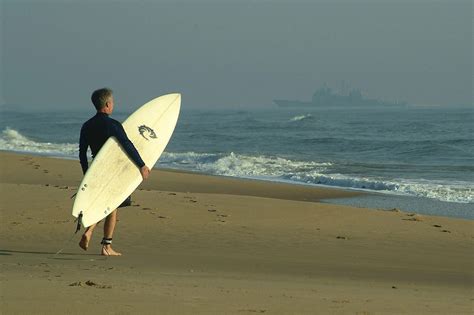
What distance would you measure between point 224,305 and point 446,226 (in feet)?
20.2

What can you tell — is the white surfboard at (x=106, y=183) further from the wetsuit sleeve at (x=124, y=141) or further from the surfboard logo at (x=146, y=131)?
the surfboard logo at (x=146, y=131)

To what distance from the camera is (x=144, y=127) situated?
8141 millimetres

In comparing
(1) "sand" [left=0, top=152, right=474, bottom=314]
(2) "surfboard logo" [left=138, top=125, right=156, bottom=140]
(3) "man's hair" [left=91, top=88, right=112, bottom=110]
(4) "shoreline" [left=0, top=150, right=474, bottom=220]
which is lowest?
(4) "shoreline" [left=0, top=150, right=474, bottom=220]

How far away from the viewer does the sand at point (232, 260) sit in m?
5.00

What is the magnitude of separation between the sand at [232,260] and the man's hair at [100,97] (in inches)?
51.7

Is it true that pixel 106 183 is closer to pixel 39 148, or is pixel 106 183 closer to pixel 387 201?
pixel 387 201

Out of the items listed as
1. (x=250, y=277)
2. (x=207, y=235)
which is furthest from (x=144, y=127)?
(x=250, y=277)

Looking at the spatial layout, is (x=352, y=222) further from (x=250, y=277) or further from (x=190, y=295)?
(x=190, y=295)

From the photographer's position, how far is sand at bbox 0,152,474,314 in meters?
5.00

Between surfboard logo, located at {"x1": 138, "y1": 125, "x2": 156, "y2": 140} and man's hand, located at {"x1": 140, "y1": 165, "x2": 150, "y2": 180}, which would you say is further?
surfboard logo, located at {"x1": 138, "y1": 125, "x2": 156, "y2": 140}

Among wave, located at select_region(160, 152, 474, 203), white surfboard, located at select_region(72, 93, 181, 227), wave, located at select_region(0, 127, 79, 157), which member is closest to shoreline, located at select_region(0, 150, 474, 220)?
wave, located at select_region(160, 152, 474, 203)

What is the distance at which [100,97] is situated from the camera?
22.4ft

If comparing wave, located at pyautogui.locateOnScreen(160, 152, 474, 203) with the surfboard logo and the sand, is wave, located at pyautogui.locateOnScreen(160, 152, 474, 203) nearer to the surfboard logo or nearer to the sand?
the sand

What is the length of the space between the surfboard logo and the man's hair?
1202 mm
